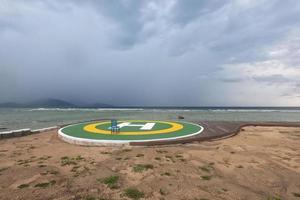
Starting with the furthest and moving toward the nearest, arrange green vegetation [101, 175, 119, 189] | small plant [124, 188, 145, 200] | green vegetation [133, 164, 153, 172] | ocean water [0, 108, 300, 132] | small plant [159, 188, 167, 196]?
ocean water [0, 108, 300, 132] → green vegetation [133, 164, 153, 172] → green vegetation [101, 175, 119, 189] → small plant [159, 188, 167, 196] → small plant [124, 188, 145, 200]

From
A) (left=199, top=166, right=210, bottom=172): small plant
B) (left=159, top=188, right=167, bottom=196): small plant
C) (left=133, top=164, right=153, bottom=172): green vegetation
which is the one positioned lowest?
(left=159, top=188, right=167, bottom=196): small plant

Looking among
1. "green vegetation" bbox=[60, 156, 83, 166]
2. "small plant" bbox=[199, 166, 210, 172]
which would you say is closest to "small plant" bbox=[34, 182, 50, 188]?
"green vegetation" bbox=[60, 156, 83, 166]

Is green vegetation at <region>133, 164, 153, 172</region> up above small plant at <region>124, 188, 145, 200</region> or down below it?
above

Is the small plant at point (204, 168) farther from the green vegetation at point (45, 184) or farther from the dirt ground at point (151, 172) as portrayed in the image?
the green vegetation at point (45, 184)

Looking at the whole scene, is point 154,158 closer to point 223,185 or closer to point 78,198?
point 223,185

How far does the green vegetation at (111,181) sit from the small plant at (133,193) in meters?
0.45

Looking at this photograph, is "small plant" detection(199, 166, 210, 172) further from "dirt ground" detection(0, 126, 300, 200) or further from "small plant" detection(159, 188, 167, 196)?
"small plant" detection(159, 188, 167, 196)

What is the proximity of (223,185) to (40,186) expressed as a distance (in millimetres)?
5474

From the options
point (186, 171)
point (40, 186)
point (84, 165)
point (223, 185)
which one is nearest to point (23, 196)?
point (40, 186)

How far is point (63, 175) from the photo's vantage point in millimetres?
6586

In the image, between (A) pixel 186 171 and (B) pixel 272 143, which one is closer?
(A) pixel 186 171

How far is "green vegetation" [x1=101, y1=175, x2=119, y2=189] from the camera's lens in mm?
5738

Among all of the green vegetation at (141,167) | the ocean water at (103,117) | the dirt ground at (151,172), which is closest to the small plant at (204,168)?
the dirt ground at (151,172)

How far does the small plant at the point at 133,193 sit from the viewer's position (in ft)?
17.0
